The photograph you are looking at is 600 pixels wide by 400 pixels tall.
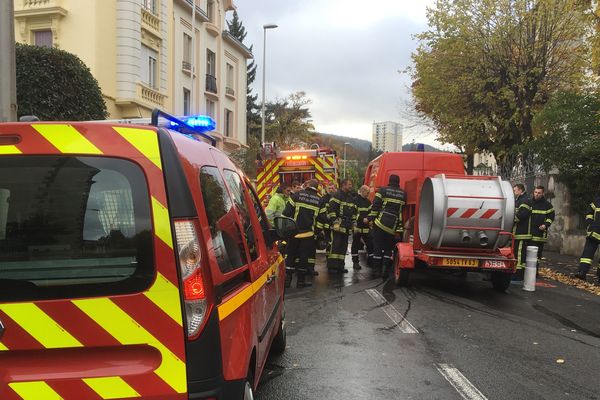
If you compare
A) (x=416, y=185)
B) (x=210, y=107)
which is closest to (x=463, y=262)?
(x=416, y=185)

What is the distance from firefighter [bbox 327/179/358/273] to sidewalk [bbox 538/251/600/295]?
416 centimetres

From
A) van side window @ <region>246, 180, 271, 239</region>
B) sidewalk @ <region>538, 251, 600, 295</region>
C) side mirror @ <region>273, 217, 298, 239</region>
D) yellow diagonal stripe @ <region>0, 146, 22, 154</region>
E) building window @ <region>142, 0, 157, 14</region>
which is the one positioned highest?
building window @ <region>142, 0, 157, 14</region>

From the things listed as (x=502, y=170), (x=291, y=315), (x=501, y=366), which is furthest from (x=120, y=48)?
(x=501, y=366)

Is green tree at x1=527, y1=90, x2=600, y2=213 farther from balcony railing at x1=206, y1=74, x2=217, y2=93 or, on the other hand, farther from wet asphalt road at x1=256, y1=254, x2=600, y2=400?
balcony railing at x1=206, y1=74, x2=217, y2=93

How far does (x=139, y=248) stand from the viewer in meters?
2.20

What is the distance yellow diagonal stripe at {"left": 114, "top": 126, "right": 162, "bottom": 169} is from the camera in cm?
224

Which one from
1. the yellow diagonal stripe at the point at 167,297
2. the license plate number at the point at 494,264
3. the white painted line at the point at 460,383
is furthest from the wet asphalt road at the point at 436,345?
the yellow diagonal stripe at the point at 167,297

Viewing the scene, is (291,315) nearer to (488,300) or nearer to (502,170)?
(488,300)

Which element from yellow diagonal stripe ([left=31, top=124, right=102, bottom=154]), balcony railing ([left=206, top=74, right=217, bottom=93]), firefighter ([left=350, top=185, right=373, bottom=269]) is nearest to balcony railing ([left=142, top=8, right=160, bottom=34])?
balcony railing ([left=206, top=74, right=217, bottom=93])

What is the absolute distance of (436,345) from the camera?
5344 mm

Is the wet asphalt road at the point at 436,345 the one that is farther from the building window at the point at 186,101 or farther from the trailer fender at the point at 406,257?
the building window at the point at 186,101

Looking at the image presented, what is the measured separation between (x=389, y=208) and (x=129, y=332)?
25.9 feet

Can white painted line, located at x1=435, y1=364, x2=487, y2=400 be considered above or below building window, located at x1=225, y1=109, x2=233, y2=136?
below

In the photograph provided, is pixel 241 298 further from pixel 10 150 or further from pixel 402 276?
pixel 402 276
